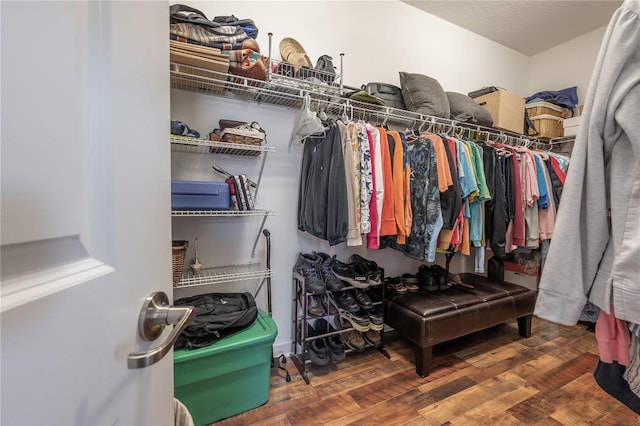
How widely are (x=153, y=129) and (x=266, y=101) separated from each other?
148cm

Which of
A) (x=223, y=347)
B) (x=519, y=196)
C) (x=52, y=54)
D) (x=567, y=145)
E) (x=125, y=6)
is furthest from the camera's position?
(x=567, y=145)

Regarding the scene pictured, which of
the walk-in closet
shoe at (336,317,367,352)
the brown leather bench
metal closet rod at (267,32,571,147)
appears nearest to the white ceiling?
the walk-in closet

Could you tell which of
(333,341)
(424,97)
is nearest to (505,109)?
(424,97)

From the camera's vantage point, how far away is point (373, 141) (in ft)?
5.38

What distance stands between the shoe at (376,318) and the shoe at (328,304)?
0.81ft

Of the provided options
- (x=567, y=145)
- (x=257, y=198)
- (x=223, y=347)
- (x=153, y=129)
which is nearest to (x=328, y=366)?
(x=223, y=347)

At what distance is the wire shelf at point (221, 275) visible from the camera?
1398mm

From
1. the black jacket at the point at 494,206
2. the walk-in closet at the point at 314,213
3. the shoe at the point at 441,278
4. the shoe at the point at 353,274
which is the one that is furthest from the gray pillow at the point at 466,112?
the shoe at the point at 353,274

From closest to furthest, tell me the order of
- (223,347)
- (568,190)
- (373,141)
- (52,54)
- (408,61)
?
(52,54), (568,190), (223,347), (373,141), (408,61)

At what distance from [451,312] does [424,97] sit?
1573 millimetres

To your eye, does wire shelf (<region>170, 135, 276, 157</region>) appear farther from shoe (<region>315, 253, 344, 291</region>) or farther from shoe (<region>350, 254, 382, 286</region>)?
shoe (<region>350, 254, 382, 286</region>)

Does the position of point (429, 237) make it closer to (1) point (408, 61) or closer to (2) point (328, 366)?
(2) point (328, 366)

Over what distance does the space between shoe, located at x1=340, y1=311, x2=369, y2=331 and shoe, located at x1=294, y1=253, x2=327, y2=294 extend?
291 millimetres

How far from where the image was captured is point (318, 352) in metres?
1.71
